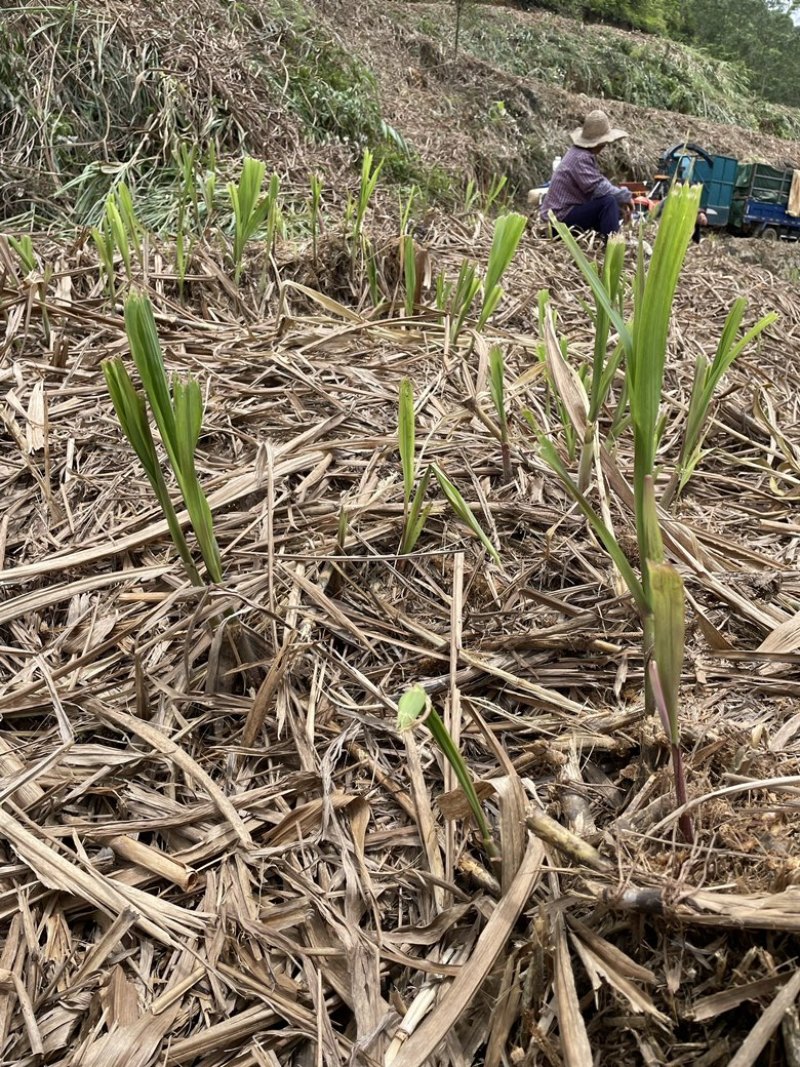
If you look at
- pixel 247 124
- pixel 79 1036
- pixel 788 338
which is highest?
pixel 247 124

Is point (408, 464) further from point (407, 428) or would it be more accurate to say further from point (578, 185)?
point (578, 185)

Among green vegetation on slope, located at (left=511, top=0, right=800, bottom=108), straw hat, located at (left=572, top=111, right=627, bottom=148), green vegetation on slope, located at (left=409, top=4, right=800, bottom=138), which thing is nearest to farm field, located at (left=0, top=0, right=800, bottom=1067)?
straw hat, located at (left=572, top=111, right=627, bottom=148)

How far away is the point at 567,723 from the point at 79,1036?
432 millimetres

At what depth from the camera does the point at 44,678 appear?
69 cm

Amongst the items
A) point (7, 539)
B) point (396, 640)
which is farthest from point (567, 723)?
point (7, 539)

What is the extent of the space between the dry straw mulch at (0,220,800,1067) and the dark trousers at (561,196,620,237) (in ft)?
10.3

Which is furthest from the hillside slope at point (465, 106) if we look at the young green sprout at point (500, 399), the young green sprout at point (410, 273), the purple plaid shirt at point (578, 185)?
the young green sprout at point (500, 399)

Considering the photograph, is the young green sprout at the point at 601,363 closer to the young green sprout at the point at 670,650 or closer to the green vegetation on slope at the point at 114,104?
the young green sprout at the point at 670,650

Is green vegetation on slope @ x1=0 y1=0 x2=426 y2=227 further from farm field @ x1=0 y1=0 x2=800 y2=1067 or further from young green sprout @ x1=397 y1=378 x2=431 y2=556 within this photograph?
young green sprout @ x1=397 y1=378 x2=431 y2=556

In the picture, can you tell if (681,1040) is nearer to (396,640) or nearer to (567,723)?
(567,723)

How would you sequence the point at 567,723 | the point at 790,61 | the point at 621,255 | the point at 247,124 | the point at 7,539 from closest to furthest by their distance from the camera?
1. the point at 567,723
2. the point at 7,539
3. the point at 621,255
4. the point at 247,124
5. the point at 790,61

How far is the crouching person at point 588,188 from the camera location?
3.79 m

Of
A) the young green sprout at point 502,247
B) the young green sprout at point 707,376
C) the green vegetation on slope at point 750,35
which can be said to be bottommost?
the young green sprout at point 707,376

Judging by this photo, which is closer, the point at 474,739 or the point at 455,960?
the point at 455,960
